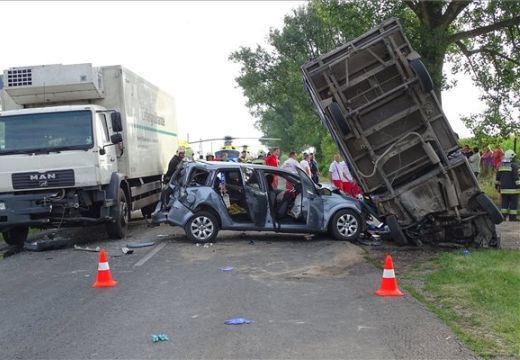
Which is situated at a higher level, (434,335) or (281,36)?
(281,36)

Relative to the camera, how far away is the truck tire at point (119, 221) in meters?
11.8

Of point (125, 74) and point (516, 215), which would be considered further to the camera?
point (516, 215)

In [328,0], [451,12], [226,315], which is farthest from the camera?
[328,0]

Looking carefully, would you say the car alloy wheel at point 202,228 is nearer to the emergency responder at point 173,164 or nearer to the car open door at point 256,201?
the car open door at point 256,201

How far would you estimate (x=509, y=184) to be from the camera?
47.6 feet

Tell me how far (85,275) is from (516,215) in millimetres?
11065

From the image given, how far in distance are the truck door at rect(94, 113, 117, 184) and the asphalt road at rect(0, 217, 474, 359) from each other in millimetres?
1737

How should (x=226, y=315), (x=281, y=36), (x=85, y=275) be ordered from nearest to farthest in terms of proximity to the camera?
(x=226, y=315) → (x=85, y=275) → (x=281, y=36)

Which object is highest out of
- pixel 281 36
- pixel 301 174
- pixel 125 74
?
pixel 281 36

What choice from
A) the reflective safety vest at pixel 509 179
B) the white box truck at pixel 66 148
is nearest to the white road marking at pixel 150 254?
the white box truck at pixel 66 148

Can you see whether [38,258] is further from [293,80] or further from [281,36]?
[281,36]

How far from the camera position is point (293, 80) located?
1479 inches

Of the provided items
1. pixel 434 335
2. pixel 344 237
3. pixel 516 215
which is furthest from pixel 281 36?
pixel 434 335

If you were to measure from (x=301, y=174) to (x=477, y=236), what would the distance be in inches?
134
